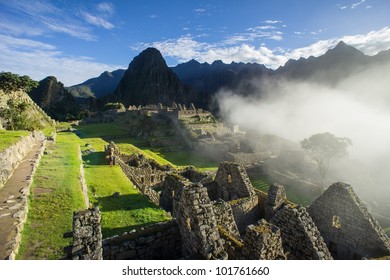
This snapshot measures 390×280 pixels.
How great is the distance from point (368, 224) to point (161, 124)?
2545 inches

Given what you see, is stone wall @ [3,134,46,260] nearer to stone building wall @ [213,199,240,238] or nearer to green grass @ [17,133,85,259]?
green grass @ [17,133,85,259]

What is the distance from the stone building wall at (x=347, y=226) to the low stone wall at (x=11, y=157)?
54.9 feet

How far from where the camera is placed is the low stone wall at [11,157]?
47.3 ft

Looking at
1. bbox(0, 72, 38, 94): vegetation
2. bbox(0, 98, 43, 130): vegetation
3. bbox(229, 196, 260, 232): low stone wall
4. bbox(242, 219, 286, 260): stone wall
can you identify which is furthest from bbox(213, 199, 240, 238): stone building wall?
bbox(0, 72, 38, 94): vegetation

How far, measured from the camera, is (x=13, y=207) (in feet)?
35.8

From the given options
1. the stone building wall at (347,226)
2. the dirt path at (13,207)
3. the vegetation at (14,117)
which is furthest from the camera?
the vegetation at (14,117)

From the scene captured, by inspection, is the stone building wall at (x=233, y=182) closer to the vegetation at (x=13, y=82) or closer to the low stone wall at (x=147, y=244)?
the low stone wall at (x=147, y=244)

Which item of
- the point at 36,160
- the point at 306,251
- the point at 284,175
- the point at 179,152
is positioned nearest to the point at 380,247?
the point at 306,251

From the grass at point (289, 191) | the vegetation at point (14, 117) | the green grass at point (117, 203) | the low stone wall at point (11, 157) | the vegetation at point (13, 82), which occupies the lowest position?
the grass at point (289, 191)

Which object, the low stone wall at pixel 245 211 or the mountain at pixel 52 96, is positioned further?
the mountain at pixel 52 96

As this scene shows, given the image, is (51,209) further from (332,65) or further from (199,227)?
(332,65)

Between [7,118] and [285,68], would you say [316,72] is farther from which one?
[7,118]

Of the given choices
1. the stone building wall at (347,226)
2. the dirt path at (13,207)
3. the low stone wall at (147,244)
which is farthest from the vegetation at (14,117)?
the stone building wall at (347,226)

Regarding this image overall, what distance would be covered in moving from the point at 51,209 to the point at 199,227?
8043mm
